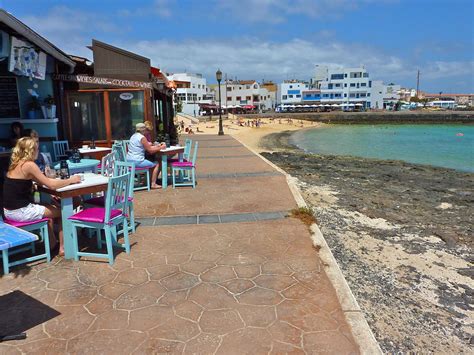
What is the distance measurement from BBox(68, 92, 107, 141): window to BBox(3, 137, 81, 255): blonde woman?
5.75 meters

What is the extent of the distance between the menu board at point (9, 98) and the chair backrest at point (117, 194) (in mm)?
4274

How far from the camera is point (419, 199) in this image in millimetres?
9375

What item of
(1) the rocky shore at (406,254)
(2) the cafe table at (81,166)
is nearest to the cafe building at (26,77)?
(2) the cafe table at (81,166)

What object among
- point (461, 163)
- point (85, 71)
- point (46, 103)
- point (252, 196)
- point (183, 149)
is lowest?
point (461, 163)

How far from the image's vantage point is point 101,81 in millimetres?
8992

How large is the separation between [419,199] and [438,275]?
5.05m

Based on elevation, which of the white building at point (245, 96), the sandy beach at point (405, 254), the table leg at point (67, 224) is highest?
the white building at point (245, 96)

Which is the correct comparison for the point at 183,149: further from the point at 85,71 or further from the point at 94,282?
the point at 94,282

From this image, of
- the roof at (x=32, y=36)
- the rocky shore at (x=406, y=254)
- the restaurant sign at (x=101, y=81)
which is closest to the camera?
the rocky shore at (x=406, y=254)

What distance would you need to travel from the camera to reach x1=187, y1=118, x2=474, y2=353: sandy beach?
352 centimetres

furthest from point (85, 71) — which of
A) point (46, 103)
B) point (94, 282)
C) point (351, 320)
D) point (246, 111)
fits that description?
point (246, 111)

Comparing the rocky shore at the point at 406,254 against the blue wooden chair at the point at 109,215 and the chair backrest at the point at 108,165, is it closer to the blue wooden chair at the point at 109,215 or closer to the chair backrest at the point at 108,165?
the blue wooden chair at the point at 109,215

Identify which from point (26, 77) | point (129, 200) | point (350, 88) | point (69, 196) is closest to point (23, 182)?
point (69, 196)

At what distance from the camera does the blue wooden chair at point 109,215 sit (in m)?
4.00
